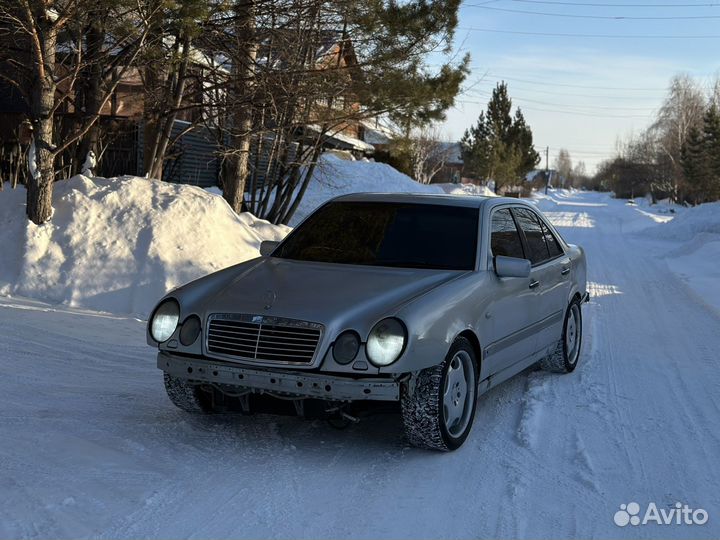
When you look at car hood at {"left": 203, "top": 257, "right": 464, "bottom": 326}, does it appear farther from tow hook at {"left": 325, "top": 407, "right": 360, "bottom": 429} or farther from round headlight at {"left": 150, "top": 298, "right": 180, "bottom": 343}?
tow hook at {"left": 325, "top": 407, "right": 360, "bottom": 429}

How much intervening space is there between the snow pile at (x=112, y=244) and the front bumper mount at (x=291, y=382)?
15.6 feet

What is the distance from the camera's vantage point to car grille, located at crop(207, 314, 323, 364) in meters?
4.64

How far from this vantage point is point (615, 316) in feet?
34.9

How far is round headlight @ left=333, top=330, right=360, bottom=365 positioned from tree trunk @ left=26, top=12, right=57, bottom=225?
6.43m

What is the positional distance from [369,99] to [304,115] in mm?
1328

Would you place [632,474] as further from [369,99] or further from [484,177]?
[484,177]

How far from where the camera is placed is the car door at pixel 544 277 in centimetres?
654

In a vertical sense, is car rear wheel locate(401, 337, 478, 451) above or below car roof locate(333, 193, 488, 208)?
below

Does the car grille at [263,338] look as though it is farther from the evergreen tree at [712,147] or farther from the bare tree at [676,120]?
the bare tree at [676,120]

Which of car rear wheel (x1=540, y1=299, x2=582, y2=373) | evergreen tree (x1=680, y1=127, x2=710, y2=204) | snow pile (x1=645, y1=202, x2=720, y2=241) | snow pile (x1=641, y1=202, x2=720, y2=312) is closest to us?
car rear wheel (x1=540, y1=299, x2=582, y2=373)

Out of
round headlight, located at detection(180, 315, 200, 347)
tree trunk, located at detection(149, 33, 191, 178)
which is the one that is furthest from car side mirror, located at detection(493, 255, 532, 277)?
tree trunk, located at detection(149, 33, 191, 178)

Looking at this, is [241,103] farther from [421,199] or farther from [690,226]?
[690,226]

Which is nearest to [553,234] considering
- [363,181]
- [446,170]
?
[363,181]

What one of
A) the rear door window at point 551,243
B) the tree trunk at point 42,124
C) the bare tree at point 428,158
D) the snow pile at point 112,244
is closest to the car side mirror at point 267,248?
the rear door window at point 551,243
